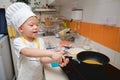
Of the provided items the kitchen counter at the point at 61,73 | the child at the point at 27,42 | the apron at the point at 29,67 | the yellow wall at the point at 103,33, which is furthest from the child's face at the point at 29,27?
the yellow wall at the point at 103,33

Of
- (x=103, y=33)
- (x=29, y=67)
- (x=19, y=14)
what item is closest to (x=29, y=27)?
(x=19, y=14)

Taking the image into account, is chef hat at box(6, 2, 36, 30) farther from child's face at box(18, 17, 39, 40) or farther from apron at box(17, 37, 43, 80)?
apron at box(17, 37, 43, 80)

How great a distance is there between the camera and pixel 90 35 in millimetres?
1278

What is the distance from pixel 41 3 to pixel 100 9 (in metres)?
1.39

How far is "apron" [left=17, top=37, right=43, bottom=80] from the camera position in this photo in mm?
891

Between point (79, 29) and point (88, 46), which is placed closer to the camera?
point (88, 46)

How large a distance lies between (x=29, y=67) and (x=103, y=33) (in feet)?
2.18

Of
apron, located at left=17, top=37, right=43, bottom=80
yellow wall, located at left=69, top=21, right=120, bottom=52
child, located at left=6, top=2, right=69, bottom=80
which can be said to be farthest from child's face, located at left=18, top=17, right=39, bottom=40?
yellow wall, located at left=69, top=21, right=120, bottom=52

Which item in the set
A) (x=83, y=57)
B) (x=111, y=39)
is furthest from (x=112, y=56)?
(x=83, y=57)

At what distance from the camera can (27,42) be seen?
87cm

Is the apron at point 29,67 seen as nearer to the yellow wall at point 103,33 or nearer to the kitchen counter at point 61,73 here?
the kitchen counter at point 61,73

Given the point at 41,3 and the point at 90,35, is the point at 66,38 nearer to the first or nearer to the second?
the point at 90,35

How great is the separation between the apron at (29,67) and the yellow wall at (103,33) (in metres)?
0.55

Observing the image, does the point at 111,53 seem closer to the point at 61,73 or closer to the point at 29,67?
the point at 61,73
